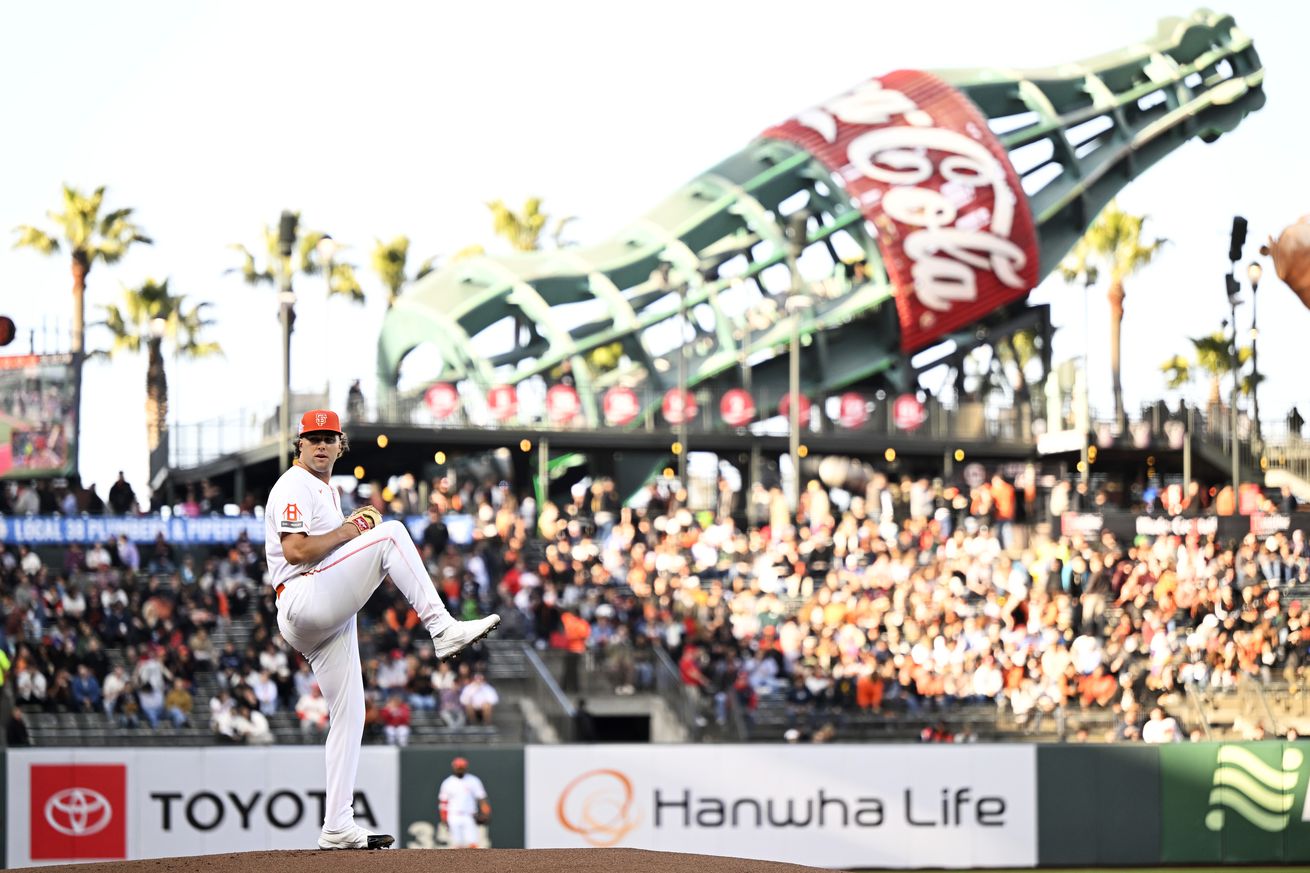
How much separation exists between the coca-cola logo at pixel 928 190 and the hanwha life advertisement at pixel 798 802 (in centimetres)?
2454

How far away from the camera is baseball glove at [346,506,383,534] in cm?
929

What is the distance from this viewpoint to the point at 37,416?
3156 centimetres

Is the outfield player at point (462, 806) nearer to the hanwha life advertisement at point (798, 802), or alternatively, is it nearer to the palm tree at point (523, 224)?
the hanwha life advertisement at point (798, 802)

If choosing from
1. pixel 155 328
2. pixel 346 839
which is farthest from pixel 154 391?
pixel 346 839

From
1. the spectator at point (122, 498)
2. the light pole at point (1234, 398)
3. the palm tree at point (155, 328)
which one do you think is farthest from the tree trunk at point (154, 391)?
the light pole at point (1234, 398)

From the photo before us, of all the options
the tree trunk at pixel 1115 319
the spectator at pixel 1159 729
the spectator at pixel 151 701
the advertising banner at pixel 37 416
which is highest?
the tree trunk at pixel 1115 319

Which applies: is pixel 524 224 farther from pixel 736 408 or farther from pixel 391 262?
pixel 736 408

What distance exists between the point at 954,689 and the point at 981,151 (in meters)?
22.9

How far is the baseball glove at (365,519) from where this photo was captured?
366 inches

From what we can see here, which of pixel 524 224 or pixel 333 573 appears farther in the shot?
pixel 524 224

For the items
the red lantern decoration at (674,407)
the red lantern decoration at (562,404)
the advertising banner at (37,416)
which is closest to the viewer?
the advertising banner at (37,416)

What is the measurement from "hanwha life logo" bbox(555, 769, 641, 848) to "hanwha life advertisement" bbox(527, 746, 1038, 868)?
0.04 feet

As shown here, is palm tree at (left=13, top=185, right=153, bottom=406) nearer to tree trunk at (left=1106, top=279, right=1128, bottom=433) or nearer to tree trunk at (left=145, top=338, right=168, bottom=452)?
tree trunk at (left=145, top=338, right=168, bottom=452)

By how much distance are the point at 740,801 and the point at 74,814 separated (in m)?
6.95
